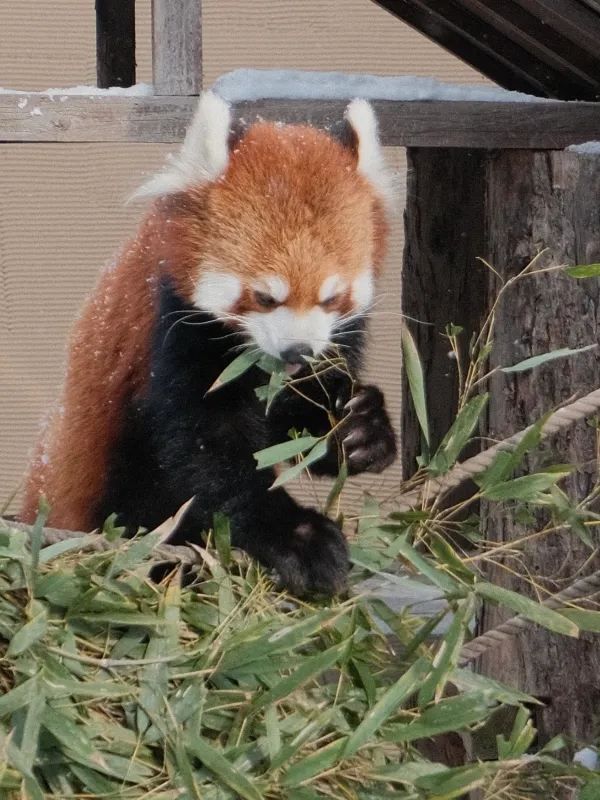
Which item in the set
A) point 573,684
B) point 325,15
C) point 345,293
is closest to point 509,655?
point 573,684

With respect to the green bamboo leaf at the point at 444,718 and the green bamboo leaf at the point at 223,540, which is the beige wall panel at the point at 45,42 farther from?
the green bamboo leaf at the point at 444,718

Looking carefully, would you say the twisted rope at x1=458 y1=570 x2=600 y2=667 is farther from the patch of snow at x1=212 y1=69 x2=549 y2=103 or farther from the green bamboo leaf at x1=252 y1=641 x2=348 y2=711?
the patch of snow at x1=212 y1=69 x2=549 y2=103

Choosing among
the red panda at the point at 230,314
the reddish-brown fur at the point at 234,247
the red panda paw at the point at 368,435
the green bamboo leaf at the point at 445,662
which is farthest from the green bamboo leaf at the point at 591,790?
the reddish-brown fur at the point at 234,247

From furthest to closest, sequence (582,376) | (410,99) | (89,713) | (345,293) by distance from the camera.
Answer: (582,376)
(410,99)
(345,293)
(89,713)

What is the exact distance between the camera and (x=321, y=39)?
3480 mm

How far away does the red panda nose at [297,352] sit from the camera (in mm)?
1876

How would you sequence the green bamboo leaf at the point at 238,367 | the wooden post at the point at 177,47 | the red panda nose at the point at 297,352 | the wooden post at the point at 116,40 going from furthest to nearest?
the wooden post at the point at 116,40 < the wooden post at the point at 177,47 < the red panda nose at the point at 297,352 < the green bamboo leaf at the point at 238,367

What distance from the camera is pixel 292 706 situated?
49.2 inches

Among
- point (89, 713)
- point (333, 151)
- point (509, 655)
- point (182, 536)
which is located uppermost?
point (333, 151)

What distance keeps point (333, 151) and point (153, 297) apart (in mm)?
416

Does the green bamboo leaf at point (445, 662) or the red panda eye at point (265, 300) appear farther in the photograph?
the red panda eye at point (265, 300)

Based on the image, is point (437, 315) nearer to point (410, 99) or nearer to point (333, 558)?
point (410, 99)

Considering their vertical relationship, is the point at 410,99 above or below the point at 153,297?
above

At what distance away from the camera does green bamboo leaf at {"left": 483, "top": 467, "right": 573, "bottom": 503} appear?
1354 mm
